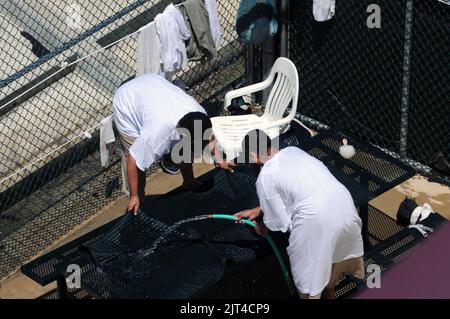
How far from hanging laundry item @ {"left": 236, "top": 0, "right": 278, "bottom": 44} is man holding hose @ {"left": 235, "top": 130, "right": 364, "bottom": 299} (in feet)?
8.83

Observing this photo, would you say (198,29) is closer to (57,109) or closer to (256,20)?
(256,20)

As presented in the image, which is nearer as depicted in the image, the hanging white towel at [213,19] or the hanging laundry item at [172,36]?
the hanging laundry item at [172,36]

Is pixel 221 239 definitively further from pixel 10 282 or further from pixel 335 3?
pixel 335 3

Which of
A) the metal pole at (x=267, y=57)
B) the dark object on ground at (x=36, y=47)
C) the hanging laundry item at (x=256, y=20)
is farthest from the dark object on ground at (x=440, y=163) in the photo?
the dark object on ground at (x=36, y=47)

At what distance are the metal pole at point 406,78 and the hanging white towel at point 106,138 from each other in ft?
8.78

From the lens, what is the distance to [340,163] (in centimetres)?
784

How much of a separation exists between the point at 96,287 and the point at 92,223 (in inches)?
75.7

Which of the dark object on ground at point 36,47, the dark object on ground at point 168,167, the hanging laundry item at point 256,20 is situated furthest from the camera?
the dark object on ground at point 36,47

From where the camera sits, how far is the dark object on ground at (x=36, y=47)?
9.40 m

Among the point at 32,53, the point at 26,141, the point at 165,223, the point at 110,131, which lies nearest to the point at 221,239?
the point at 165,223

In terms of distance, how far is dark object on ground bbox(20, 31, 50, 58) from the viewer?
30.8 ft

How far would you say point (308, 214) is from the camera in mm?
6238

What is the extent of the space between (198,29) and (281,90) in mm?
980

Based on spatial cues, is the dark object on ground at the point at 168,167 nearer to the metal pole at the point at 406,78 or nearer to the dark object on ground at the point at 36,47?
the dark object on ground at the point at 36,47
